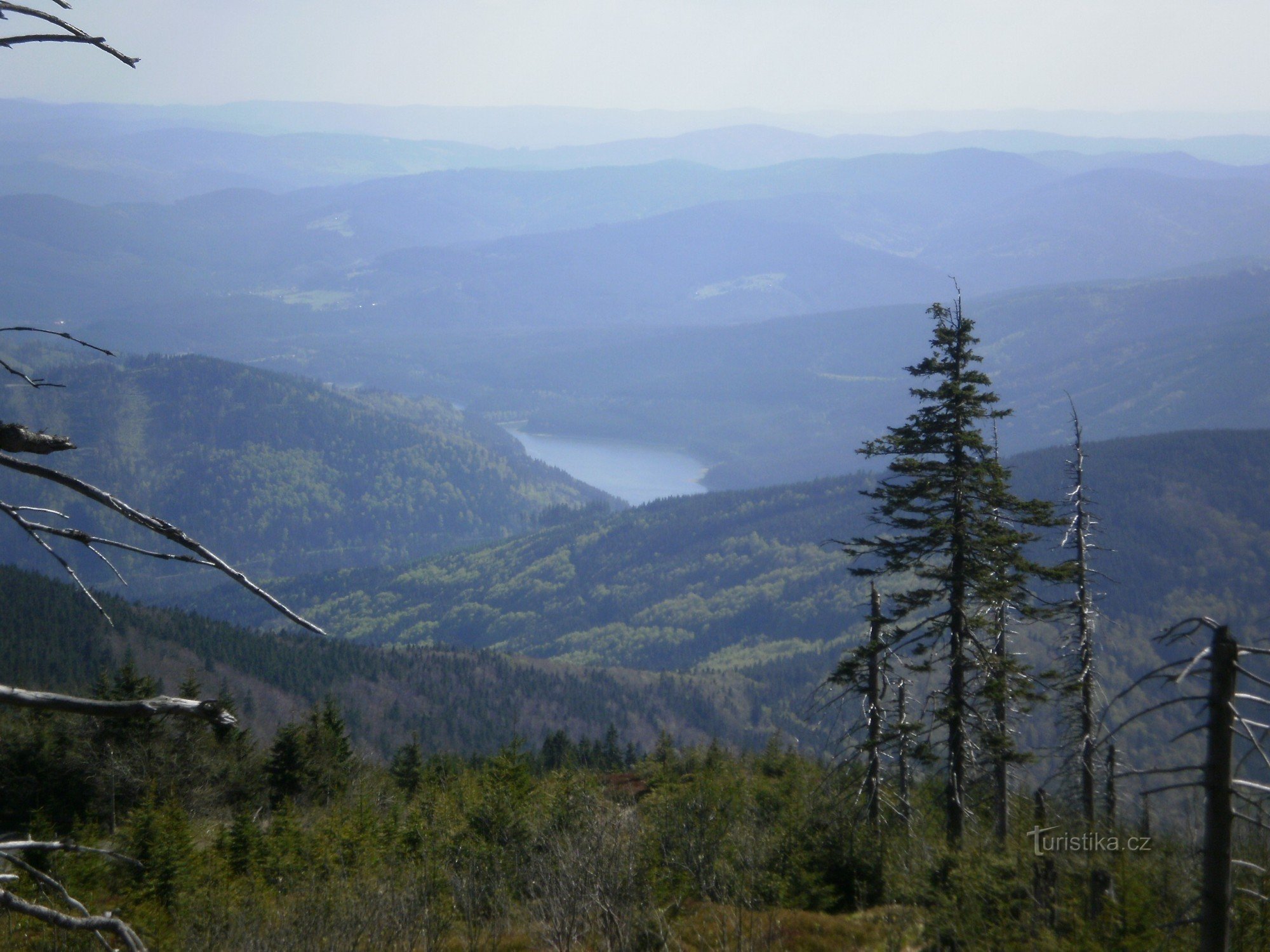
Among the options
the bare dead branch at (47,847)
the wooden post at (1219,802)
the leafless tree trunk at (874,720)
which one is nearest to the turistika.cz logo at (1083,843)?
the wooden post at (1219,802)

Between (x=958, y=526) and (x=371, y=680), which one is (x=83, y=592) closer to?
(x=958, y=526)

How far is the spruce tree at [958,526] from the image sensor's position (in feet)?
58.3

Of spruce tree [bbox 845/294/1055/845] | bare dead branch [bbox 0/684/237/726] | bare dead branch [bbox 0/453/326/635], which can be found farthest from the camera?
spruce tree [bbox 845/294/1055/845]

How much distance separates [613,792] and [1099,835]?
59.5 ft

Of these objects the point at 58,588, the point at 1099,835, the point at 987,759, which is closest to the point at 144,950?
the point at 1099,835

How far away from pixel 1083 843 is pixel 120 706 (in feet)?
46.0

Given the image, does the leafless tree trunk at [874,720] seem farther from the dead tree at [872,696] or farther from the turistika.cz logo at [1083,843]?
the turistika.cz logo at [1083,843]

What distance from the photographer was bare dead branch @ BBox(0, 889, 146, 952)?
9.98ft

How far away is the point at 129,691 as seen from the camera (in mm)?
29141

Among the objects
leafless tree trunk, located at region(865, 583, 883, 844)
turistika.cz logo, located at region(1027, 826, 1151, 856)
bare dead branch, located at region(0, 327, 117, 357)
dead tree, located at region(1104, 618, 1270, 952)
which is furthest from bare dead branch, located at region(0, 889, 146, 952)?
leafless tree trunk, located at region(865, 583, 883, 844)

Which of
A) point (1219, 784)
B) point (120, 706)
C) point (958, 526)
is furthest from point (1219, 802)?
point (958, 526)

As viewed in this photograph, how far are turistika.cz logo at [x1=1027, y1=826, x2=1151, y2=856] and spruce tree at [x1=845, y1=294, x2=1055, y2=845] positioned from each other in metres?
3.78

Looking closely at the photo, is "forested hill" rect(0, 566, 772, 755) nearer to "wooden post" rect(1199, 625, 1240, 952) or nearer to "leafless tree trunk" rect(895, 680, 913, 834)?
"leafless tree trunk" rect(895, 680, 913, 834)

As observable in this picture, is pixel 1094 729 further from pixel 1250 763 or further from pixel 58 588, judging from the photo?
pixel 58 588
